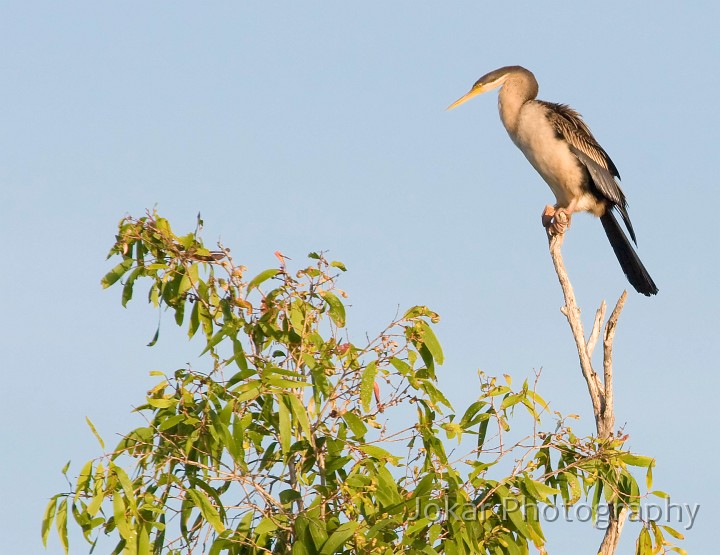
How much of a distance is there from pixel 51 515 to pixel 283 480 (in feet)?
3.04

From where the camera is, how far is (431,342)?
4176mm

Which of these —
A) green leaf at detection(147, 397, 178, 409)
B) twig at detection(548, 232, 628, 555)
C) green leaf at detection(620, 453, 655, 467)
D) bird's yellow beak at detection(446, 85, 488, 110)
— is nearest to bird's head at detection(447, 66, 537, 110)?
bird's yellow beak at detection(446, 85, 488, 110)

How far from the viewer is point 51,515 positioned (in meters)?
3.61

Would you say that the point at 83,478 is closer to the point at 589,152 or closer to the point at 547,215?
the point at 547,215

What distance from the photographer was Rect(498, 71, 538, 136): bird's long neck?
857cm

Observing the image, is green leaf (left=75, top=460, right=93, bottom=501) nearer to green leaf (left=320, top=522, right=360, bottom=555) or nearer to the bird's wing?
green leaf (left=320, top=522, right=360, bottom=555)

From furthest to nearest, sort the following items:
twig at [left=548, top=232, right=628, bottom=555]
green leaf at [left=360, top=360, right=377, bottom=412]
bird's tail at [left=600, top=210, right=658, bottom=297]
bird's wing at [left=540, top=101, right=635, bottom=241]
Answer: bird's wing at [left=540, top=101, right=635, bottom=241], bird's tail at [left=600, top=210, right=658, bottom=297], twig at [left=548, top=232, right=628, bottom=555], green leaf at [left=360, top=360, right=377, bottom=412]

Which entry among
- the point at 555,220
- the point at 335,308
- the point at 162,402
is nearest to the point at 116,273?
the point at 162,402

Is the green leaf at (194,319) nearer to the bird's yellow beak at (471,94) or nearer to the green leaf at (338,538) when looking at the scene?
the green leaf at (338,538)

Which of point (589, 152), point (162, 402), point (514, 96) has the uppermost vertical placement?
A: point (514, 96)

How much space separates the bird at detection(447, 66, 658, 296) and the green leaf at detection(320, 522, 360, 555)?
485cm

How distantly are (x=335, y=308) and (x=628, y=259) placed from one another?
14.0 feet

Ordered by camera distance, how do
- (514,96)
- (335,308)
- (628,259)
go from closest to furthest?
(335,308) → (628,259) → (514,96)

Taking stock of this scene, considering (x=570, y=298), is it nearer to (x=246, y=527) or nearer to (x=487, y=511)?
(x=487, y=511)
